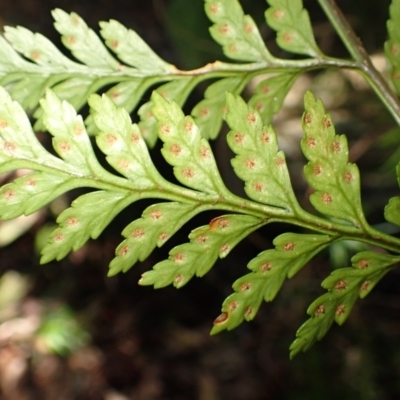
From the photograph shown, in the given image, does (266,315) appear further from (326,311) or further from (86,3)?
(86,3)

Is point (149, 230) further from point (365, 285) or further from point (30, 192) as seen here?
point (365, 285)

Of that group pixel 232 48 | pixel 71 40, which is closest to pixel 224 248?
pixel 232 48

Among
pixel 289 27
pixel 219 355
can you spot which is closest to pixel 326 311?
pixel 289 27

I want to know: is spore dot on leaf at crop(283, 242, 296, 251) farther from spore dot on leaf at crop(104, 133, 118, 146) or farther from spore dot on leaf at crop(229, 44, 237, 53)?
spore dot on leaf at crop(229, 44, 237, 53)

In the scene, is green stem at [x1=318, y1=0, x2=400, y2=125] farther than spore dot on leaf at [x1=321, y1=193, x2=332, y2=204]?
Yes

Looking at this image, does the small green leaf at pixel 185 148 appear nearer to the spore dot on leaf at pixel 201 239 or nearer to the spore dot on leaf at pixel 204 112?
the spore dot on leaf at pixel 201 239

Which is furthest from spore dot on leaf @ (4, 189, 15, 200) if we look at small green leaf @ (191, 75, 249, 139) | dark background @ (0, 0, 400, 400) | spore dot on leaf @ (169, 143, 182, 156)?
dark background @ (0, 0, 400, 400)
